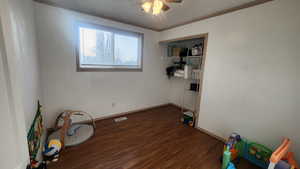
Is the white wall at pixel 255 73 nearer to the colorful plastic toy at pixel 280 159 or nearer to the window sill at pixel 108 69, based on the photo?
the colorful plastic toy at pixel 280 159

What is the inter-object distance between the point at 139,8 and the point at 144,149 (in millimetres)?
2471

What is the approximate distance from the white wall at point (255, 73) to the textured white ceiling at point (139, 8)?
247mm

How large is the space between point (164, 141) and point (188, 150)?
429 mm

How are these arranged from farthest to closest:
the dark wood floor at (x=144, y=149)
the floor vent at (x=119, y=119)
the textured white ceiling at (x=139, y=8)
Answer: the floor vent at (x=119, y=119), the textured white ceiling at (x=139, y=8), the dark wood floor at (x=144, y=149)

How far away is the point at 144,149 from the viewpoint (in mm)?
1928

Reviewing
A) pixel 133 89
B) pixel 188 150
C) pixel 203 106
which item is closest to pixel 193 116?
pixel 203 106

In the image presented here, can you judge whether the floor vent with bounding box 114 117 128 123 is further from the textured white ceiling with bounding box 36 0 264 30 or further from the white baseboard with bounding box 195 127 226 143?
the textured white ceiling with bounding box 36 0 264 30

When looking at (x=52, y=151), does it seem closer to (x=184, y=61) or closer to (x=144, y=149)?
(x=144, y=149)

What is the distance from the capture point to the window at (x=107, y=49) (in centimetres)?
247

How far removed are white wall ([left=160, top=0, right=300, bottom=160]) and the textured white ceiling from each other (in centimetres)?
25

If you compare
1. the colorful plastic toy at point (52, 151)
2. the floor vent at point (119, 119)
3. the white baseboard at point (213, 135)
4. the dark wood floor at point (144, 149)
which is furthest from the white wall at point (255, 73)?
the colorful plastic toy at point (52, 151)

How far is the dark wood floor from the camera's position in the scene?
164 centimetres

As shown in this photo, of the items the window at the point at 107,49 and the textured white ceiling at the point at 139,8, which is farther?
the window at the point at 107,49

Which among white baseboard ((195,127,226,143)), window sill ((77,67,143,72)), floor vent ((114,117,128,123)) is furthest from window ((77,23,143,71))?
white baseboard ((195,127,226,143))
